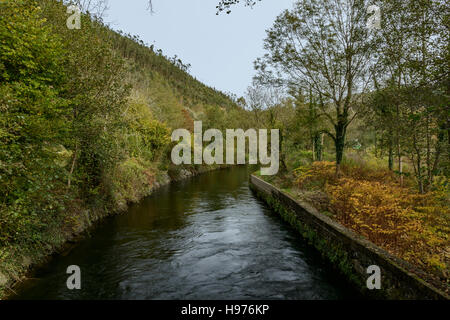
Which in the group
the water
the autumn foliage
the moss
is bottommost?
the water

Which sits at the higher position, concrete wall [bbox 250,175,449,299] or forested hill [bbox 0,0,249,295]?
forested hill [bbox 0,0,249,295]

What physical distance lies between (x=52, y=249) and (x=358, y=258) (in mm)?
8930

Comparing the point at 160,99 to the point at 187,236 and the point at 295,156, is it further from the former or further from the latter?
the point at 187,236

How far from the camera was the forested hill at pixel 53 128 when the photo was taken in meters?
5.63

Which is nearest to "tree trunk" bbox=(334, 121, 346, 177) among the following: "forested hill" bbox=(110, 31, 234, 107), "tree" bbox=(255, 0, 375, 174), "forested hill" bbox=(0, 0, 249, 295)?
"tree" bbox=(255, 0, 375, 174)

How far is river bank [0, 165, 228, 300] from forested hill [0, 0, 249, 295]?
34 mm

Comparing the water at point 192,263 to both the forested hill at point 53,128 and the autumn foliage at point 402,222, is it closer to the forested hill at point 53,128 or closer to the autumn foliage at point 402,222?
the forested hill at point 53,128

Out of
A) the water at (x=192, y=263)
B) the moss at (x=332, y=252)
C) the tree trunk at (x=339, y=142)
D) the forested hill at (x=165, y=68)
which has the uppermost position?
the forested hill at (x=165, y=68)

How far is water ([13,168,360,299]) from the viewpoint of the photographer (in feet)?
20.4

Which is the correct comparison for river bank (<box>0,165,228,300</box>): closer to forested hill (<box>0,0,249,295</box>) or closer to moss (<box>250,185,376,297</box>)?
forested hill (<box>0,0,249,295</box>)

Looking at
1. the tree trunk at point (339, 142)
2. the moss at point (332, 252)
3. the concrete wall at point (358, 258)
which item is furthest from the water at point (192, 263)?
the tree trunk at point (339, 142)

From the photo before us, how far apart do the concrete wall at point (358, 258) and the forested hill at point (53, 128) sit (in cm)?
765

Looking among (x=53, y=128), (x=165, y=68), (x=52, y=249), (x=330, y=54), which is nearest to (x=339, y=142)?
(x=330, y=54)

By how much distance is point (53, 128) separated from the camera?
695 centimetres
